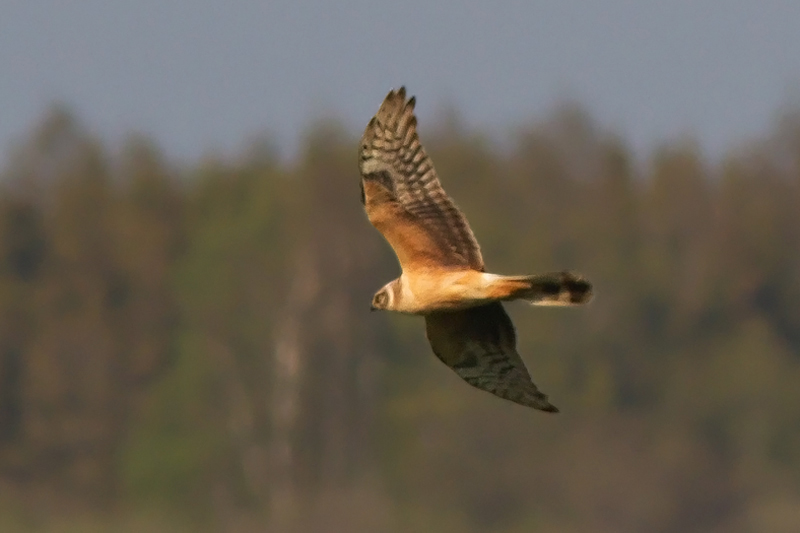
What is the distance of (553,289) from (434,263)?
782mm

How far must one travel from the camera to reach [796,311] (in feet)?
117

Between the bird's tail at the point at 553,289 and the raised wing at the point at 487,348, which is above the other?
the bird's tail at the point at 553,289

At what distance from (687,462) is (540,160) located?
745 cm

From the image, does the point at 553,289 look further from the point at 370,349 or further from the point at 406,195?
the point at 370,349

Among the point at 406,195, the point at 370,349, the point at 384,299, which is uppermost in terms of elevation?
the point at 406,195

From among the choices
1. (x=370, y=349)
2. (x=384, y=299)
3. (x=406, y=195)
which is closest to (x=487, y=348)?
(x=384, y=299)

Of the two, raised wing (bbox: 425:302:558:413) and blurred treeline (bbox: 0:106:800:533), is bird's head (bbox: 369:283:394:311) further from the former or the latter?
blurred treeline (bbox: 0:106:800:533)

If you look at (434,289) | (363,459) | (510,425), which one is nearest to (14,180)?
(363,459)

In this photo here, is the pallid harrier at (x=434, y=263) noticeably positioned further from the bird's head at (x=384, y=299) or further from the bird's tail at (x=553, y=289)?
the bird's tail at (x=553, y=289)

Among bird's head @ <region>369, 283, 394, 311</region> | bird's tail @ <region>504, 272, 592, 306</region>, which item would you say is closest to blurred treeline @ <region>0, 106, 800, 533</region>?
bird's head @ <region>369, 283, 394, 311</region>

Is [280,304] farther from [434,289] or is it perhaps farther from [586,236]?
[434,289]

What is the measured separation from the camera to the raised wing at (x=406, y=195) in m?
9.64

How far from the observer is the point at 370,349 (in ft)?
108

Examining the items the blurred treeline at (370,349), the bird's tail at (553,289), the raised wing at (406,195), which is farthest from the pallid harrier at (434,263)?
the blurred treeline at (370,349)
